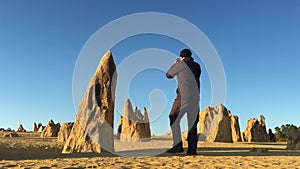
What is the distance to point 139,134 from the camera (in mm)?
25016

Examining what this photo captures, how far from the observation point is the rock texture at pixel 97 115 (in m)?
11.0

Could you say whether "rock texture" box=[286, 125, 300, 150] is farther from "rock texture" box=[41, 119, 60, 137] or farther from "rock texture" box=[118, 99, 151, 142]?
"rock texture" box=[41, 119, 60, 137]

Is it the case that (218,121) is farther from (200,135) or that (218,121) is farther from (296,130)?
(296,130)

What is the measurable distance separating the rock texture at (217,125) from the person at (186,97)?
16145 mm

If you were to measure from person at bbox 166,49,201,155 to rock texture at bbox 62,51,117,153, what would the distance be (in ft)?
13.6

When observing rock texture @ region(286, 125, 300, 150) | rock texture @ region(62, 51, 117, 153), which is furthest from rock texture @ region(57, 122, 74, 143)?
rock texture @ region(286, 125, 300, 150)

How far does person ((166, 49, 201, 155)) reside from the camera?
739 centimetres

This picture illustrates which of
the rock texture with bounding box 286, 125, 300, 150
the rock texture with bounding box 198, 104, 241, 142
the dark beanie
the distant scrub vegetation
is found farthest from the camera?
the distant scrub vegetation

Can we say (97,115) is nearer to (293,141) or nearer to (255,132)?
(293,141)

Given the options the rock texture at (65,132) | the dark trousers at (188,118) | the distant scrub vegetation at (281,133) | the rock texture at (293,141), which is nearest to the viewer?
the dark trousers at (188,118)

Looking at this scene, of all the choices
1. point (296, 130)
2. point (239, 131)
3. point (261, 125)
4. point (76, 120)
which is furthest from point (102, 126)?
point (261, 125)

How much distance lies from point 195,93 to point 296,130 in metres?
8.99

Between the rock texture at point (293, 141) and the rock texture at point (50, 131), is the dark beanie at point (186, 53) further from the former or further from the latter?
the rock texture at point (50, 131)

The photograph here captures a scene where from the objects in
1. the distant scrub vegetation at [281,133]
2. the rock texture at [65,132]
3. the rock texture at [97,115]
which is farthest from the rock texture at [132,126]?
the distant scrub vegetation at [281,133]
